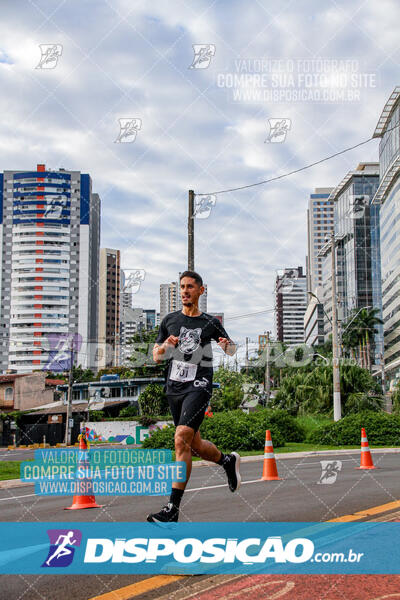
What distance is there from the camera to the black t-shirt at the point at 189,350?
4.50 meters

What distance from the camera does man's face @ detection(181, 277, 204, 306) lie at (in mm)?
4664

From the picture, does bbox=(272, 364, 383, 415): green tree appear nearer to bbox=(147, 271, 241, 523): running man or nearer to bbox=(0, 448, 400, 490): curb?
bbox=(0, 448, 400, 490): curb

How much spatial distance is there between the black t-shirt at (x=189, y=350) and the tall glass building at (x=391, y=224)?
298 ft

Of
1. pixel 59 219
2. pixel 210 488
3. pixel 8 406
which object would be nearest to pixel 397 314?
A: pixel 8 406

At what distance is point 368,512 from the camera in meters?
5.41

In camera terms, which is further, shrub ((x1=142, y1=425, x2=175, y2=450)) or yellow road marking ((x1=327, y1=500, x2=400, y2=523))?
shrub ((x1=142, y1=425, x2=175, y2=450))

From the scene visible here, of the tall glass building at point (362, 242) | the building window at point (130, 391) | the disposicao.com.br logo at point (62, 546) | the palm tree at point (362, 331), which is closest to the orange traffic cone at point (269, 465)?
the disposicao.com.br logo at point (62, 546)

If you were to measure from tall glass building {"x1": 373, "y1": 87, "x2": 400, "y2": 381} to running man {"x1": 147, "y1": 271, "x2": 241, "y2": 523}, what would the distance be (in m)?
90.7

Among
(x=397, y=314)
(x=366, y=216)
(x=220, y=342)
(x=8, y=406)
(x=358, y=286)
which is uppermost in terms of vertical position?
(x=366, y=216)

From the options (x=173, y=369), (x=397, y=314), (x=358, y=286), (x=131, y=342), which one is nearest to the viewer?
(x=173, y=369)

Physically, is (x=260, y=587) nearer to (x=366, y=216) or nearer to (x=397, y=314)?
(x=397, y=314)

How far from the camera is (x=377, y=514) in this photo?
5.29 metres

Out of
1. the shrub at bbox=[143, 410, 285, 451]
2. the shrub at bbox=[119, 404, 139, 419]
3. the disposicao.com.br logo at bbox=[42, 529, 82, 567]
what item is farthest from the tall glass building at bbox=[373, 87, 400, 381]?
the disposicao.com.br logo at bbox=[42, 529, 82, 567]

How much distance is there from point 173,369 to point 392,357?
107177mm
